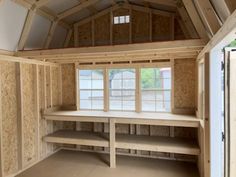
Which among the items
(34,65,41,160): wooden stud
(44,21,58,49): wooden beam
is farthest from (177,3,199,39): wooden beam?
(34,65,41,160): wooden stud

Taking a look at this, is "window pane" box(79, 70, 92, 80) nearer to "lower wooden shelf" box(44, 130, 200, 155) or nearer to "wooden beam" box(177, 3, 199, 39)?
"lower wooden shelf" box(44, 130, 200, 155)

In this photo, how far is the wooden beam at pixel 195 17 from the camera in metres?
3.09

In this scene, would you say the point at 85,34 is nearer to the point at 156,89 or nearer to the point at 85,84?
the point at 85,84

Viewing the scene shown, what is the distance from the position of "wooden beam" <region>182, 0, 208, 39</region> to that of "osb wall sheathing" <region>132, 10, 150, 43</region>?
2.04m

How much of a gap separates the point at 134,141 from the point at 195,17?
9.29ft

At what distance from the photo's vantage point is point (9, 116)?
4250 mm

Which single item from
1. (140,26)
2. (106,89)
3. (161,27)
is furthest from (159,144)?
(140,26)

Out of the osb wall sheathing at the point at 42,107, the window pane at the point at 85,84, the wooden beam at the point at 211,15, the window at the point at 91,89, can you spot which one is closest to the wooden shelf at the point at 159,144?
the window at the point at 91,89

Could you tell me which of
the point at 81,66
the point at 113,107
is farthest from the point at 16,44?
the point at 113,107

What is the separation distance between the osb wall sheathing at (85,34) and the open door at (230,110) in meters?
3.66

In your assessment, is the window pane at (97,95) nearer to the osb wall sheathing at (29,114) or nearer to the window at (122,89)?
the window at (122,89)

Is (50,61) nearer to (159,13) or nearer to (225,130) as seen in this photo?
(159,13)

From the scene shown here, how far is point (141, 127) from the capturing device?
5.30 metres

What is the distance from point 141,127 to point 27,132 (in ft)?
9.03
